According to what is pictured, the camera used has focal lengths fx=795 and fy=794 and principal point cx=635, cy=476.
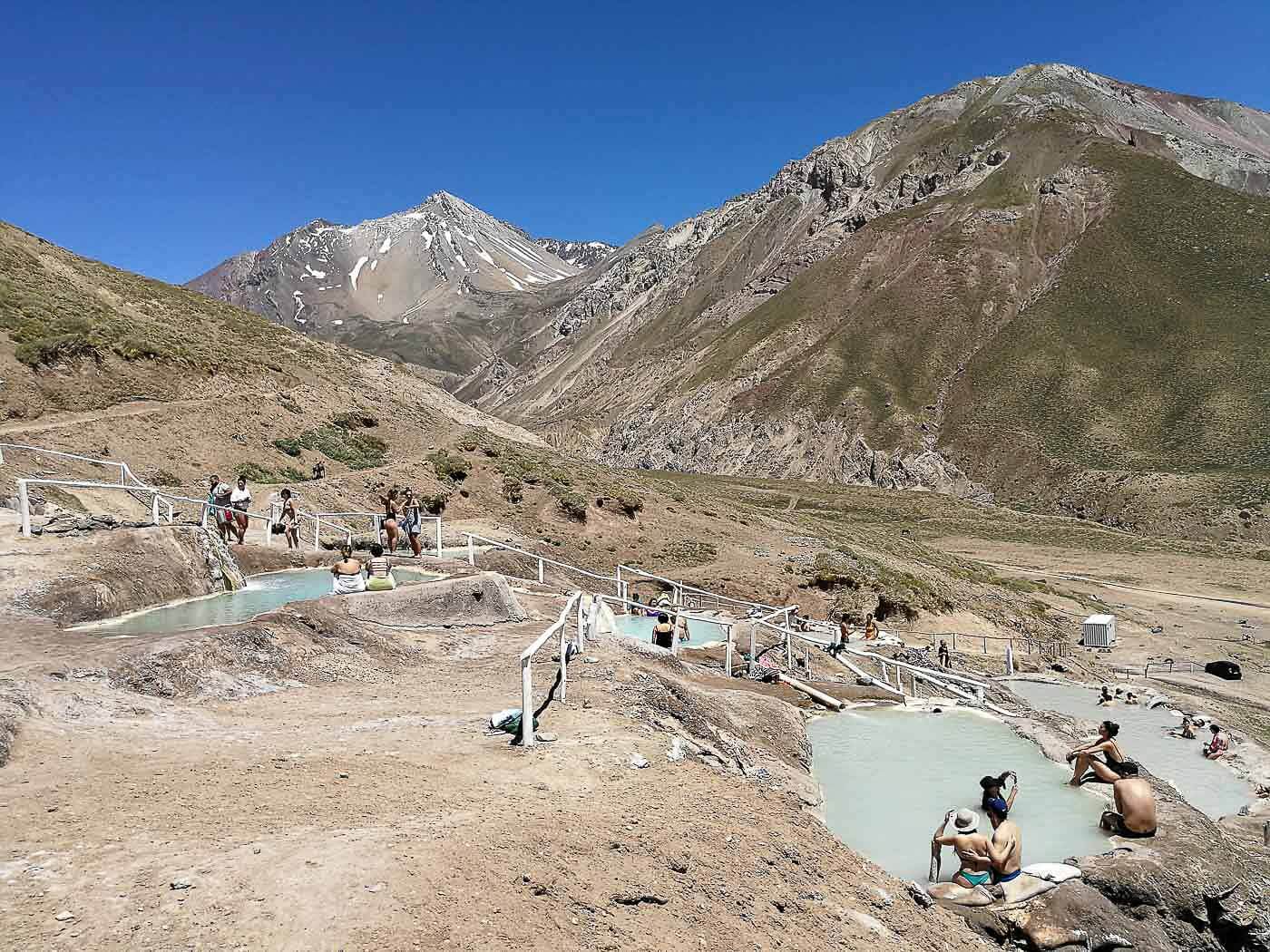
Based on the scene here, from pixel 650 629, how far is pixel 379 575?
5.94 m

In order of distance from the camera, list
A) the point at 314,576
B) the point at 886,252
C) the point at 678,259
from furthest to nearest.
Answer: the point at 678,259
the point at 886,252
the point at 314,576

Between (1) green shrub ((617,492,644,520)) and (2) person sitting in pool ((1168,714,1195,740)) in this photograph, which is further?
(1) green shrub ((617,492,644,520))

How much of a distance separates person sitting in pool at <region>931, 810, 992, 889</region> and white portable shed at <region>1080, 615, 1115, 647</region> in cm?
2539

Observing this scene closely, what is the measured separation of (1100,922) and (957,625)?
20846mm

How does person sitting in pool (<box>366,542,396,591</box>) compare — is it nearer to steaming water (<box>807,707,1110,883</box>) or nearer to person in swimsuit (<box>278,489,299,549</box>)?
person in swimsuit (<box>278,489,299,549</box>)

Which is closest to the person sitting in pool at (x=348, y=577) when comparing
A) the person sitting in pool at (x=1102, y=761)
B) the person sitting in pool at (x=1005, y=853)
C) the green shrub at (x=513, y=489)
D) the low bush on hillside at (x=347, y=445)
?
the person sitting in pool at (x=1005, y=853)

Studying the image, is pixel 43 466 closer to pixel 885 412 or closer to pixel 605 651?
pixel 605 651

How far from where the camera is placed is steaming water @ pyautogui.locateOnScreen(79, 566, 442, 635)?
1032cm

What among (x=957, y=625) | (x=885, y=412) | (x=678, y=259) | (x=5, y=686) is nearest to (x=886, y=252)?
(x=885, y=412)

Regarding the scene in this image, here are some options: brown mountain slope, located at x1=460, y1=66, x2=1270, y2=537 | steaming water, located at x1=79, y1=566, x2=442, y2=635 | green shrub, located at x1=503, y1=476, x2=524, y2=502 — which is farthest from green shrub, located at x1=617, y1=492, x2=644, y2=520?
brown mountain slope, located at x1=460, y1=66, x2=1270, y2=537

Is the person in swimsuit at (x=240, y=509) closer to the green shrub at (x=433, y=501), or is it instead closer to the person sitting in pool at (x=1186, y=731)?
the green shrub at (x=433, y=501)

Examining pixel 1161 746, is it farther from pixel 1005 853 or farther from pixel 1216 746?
pixel 1005 853

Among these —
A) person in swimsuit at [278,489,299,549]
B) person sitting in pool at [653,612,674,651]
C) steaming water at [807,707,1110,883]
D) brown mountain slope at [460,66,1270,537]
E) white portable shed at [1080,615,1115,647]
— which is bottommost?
white portable shed at [1080,615,1115,647]

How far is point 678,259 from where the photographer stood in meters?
190
